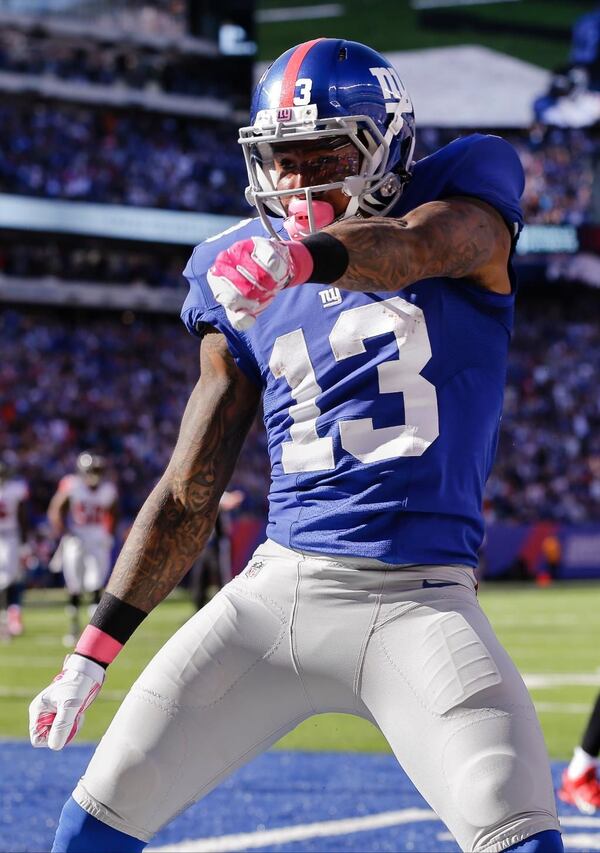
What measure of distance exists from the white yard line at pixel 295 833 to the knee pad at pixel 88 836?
225cm

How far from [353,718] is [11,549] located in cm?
572

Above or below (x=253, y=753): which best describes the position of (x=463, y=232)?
above

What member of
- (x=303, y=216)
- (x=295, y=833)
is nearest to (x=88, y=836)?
(x=303, y=216)

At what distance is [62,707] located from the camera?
268 centimetres

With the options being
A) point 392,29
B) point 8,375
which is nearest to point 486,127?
point 392,29

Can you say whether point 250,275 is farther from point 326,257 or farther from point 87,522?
point 87,522

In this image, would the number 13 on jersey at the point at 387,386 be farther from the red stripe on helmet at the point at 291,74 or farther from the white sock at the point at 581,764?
Answer: the white sock at the point at 581,764

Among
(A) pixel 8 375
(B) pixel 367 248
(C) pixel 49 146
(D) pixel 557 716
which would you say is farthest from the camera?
(C) pixel 49 146

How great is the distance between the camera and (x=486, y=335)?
2.65 metres

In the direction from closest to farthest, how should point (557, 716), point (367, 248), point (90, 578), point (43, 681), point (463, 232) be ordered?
1. point (367, 248)
2. point (463, 232)
3. point (557, 716)
4. point (43, 681)
5. point (90, 578)

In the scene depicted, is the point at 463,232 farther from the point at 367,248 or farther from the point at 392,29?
the point at 392,29

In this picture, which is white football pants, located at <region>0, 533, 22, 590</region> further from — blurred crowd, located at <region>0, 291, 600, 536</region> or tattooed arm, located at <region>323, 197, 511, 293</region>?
tattooed arm, located at <region>323, 197, 511, 293</region>

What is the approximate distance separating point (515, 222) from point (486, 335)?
220mm

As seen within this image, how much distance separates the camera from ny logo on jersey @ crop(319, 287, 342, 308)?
8.68 feet
